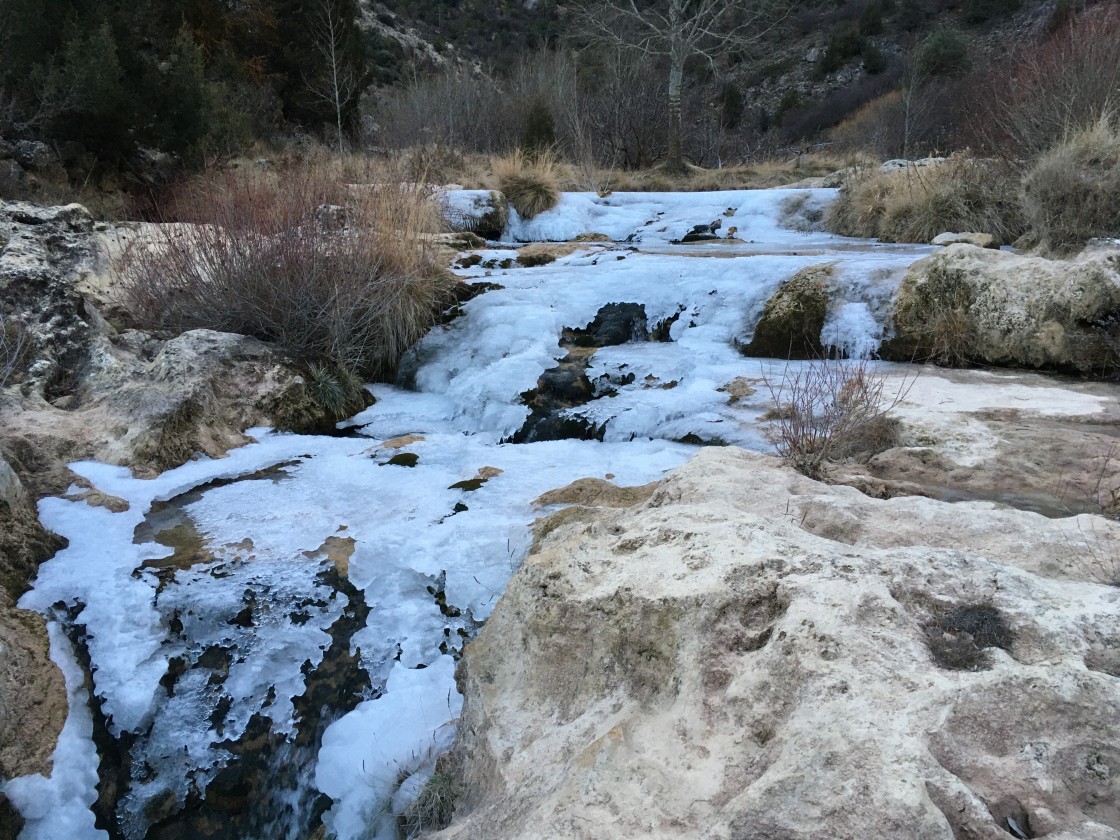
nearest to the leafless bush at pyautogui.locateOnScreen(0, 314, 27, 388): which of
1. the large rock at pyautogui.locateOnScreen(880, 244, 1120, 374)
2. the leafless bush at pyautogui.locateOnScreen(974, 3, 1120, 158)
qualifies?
the large rock at pyautogui.locateOnScreen(880, 244, 1120, 374)

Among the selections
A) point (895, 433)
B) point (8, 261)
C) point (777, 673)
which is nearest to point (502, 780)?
point (777, 673)

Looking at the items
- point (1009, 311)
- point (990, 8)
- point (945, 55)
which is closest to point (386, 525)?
point (1009, 311)

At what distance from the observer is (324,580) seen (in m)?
2.93

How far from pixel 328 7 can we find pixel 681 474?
56.4 feet

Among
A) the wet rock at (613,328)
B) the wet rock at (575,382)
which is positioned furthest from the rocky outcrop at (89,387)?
the wet rock at (613,328)

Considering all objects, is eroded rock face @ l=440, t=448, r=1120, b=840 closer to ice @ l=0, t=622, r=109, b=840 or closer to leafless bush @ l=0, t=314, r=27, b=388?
ice @ l=0, t=622, r=109, b=840

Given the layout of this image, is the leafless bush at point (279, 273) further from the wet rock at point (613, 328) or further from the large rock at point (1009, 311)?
Answer: the large rock at point (1009, 311)

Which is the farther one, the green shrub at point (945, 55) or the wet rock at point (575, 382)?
the green shrub at point (945, 55)

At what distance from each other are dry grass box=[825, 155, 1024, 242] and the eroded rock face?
6.73m

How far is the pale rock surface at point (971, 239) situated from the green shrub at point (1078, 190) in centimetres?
48

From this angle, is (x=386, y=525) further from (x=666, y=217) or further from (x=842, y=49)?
(x=842, y=49)

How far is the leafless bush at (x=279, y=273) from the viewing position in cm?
511

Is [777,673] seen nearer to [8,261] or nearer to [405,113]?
[8,261]

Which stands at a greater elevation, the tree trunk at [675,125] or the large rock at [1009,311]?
the tree trunk at [675,125]
